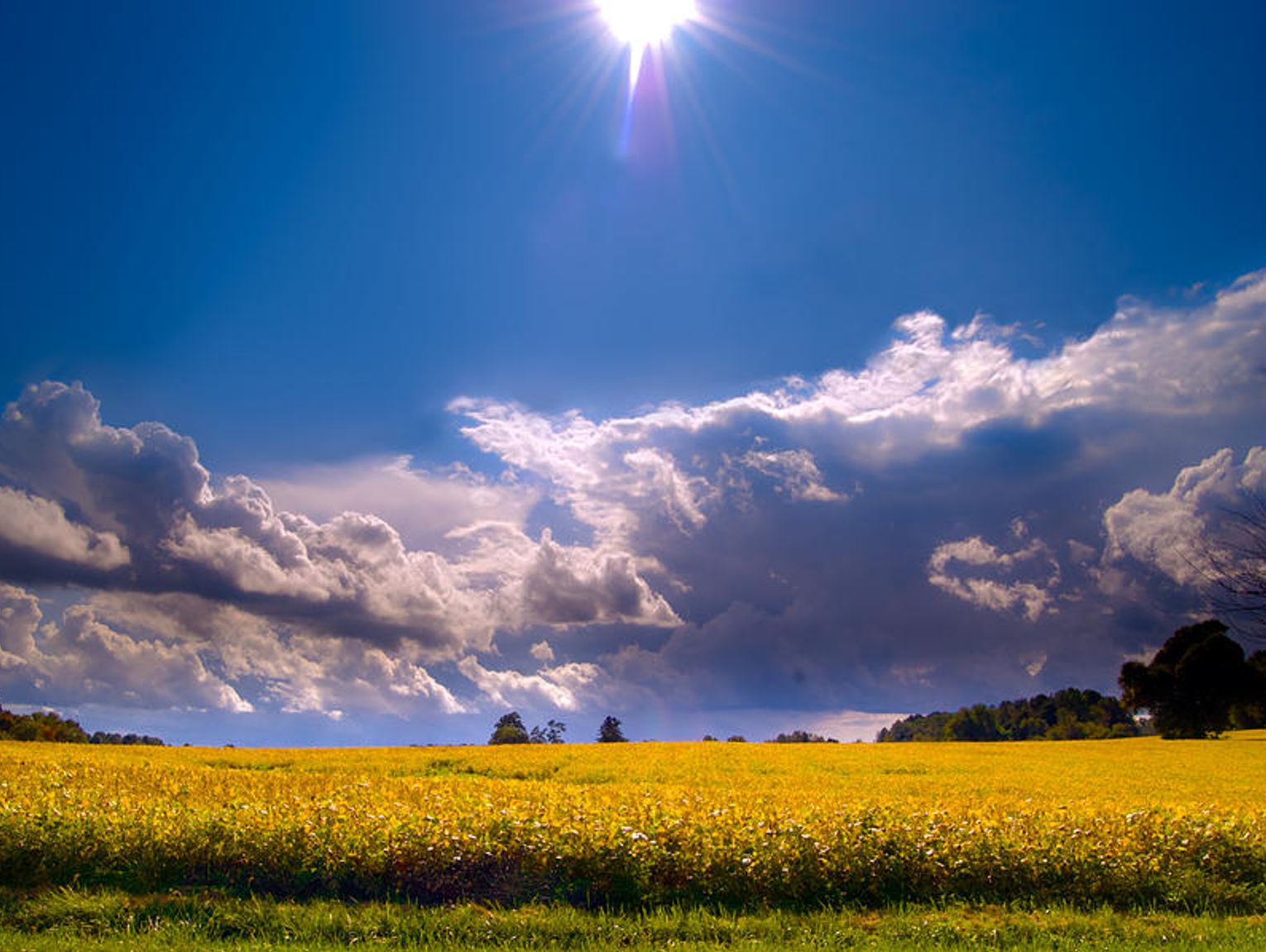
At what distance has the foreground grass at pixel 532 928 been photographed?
949 centimetres

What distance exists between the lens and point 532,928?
10.0 meters

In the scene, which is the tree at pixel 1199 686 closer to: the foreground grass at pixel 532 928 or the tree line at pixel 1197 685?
the tree line at pixel 1197 685

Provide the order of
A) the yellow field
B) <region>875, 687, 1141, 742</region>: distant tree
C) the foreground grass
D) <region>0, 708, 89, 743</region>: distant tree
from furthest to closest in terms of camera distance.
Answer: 1. <region>875, 687, 1141, 742</region>: distant tree
2. <region>0, 708, 89, 743</region>: distant tree
3. the yellow field
4. the foreground grass

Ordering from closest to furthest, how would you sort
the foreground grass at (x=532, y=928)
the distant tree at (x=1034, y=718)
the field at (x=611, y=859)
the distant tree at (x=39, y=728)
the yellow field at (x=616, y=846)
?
the foreground grass at (x=532, y=928), the field at (x=611, y=859), the yellow field at (x=616, y=846), the distant tree at (x=39, y=728), the distant tree at (x=1034, y=718)

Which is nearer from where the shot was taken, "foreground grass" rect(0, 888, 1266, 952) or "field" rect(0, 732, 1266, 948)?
"foreground grass" rect(0, 888, 1266, 952)

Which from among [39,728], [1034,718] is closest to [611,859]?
[39,728]

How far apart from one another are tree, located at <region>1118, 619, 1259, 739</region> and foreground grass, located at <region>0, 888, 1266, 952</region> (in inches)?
2767

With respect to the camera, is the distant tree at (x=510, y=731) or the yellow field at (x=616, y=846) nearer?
the yellow field at (x=616, y=846)

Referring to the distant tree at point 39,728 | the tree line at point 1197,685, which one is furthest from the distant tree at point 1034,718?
the distant tree at point 39,728

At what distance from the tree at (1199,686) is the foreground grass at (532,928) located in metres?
70.3

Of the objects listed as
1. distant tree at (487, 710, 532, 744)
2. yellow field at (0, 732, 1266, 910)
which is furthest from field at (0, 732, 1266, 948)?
distant tree at (487, 710, 532, 744)

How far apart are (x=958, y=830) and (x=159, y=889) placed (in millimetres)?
11042

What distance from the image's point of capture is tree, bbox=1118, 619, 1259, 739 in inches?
2707

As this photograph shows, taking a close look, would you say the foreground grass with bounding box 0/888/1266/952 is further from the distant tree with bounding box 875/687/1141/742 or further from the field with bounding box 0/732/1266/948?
the distant tree with bounding box 875/687/1141/742
